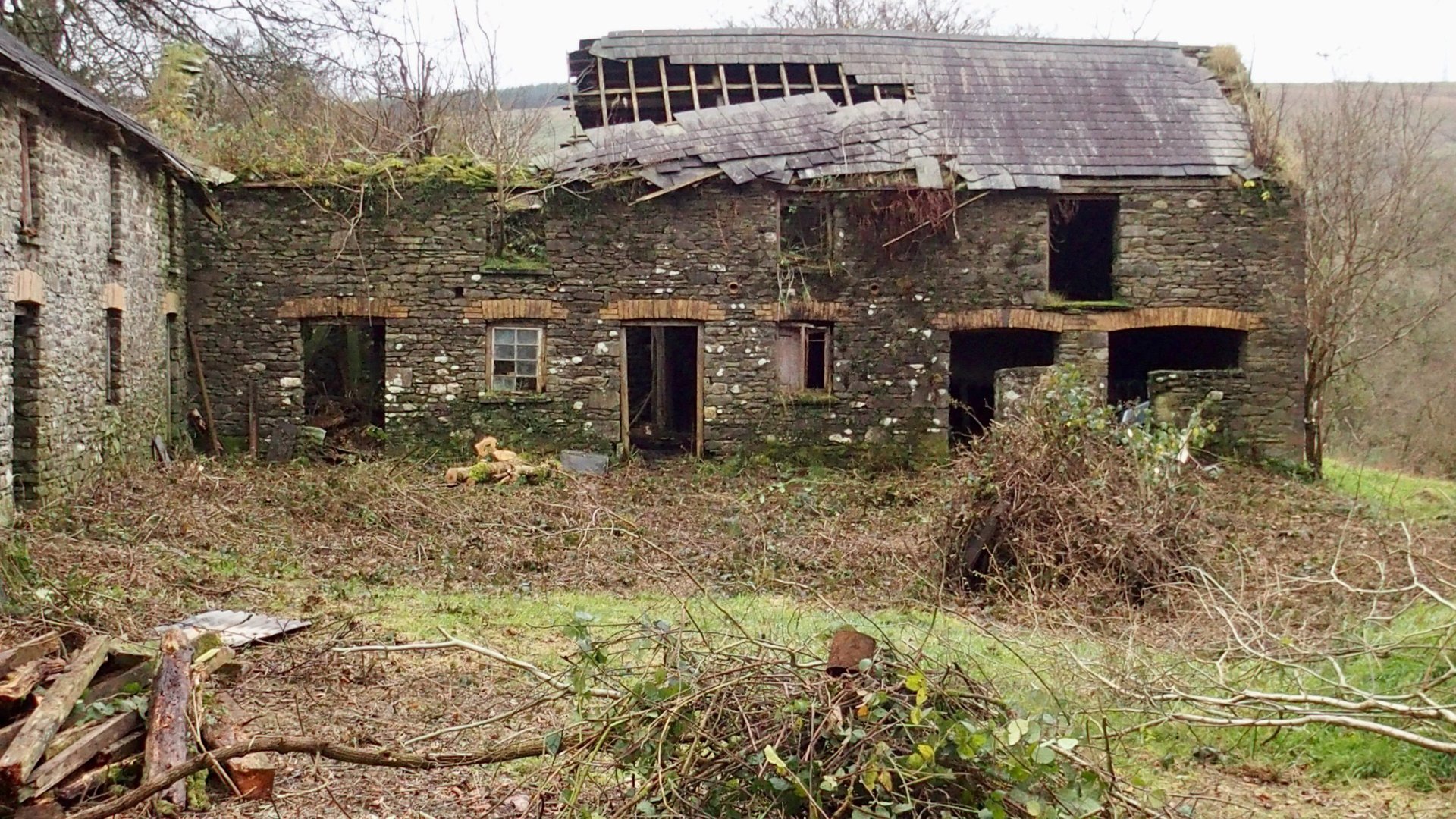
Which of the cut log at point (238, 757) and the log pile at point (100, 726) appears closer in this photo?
the log pile at point (100, 726)

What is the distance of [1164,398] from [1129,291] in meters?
1.50

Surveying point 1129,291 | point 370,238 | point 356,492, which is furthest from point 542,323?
point 1129,291

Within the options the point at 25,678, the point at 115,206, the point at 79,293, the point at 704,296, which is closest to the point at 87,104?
the point at 79,293

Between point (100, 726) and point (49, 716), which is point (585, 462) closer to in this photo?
point (100, 726)

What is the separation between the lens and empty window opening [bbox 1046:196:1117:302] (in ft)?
55.1

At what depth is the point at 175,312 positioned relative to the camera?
14.2 m

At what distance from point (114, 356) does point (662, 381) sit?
26.9ft

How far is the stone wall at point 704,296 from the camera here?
14648 millimetres

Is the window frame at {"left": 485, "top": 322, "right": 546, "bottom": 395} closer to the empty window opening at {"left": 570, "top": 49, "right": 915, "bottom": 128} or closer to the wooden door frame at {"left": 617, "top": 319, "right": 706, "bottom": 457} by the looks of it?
the wooden door frame at {"left": 617, "top": 319, "right": 706, "bottom": 457}

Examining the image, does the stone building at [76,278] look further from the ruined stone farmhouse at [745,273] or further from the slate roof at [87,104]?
the ruined stone farmhouse at [745,273]

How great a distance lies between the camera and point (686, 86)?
1639cm

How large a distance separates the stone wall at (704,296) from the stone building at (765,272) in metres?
0.03

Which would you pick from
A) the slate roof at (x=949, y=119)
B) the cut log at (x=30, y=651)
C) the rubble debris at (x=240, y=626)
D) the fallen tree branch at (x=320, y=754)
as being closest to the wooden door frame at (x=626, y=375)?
the slate roof at (x=949, y=119)

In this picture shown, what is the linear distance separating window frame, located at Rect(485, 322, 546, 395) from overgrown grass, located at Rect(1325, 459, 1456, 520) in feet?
30.7
